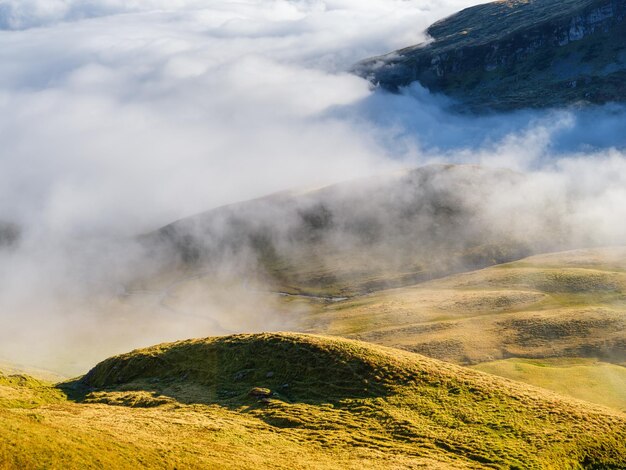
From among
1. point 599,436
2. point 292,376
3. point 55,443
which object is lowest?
point 599,436

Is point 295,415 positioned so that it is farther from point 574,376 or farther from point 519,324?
point 519,324

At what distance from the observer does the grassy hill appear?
54719mm

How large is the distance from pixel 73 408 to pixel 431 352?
297 ft

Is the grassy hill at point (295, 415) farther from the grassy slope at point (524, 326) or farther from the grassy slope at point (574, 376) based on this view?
the grassy slope at point (524, 326)

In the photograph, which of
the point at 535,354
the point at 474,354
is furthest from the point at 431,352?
the point at 535,354

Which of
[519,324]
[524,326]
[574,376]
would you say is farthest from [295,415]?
[519,324]

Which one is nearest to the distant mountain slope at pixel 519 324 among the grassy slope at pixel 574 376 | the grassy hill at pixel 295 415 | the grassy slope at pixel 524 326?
the grassy slope at pixel 524 326

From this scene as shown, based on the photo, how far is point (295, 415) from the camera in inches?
2840

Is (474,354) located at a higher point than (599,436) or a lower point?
lower

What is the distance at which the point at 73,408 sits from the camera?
74.5 metres

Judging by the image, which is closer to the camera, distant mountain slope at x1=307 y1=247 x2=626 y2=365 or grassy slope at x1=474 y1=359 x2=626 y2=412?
grassy slope at x1=474 y1=359 x2=626 y2=412

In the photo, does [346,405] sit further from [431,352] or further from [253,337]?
[431,352]

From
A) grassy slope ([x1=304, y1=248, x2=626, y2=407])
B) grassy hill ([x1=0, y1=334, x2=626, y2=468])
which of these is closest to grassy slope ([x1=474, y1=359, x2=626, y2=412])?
grassy slope ([x1=304, y1=248, x2=626, y2=407])

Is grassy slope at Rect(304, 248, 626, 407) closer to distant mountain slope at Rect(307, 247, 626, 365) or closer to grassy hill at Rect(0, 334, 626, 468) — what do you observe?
distant mountain slope at Rect(307, 247, 626, 365)
